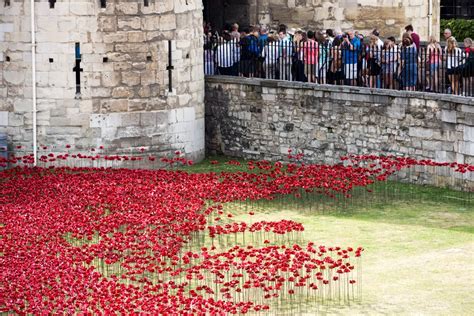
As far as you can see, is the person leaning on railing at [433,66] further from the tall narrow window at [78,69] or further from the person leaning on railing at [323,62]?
the tall narrow window at [78,69]

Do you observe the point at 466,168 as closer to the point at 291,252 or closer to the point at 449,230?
the point at 449,230

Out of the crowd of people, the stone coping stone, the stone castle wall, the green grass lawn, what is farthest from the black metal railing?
the stone castle wall

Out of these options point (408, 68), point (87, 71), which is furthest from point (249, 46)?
point (408, 68)

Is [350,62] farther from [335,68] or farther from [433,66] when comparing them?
[433,66]

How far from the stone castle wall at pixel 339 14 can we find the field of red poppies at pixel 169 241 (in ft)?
22.5

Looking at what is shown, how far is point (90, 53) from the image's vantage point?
31.3 metres

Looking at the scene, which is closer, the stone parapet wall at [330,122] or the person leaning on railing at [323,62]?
the stone parapet wall at [330,122]

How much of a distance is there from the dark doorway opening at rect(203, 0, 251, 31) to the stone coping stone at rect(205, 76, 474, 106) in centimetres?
466

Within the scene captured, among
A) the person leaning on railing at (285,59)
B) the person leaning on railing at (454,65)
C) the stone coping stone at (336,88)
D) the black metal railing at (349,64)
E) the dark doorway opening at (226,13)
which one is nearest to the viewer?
the stone coping stone at (336,88)

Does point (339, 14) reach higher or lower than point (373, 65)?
higher

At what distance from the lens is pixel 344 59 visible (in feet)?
103

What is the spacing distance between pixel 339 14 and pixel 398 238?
44.7ft

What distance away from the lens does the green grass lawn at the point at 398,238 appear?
68.9 ft

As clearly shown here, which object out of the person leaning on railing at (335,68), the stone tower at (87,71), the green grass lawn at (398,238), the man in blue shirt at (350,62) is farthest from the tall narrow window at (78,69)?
the man in blue shirt at (350,62)
